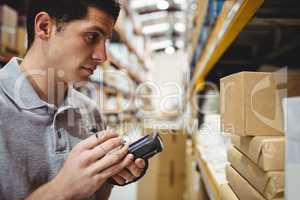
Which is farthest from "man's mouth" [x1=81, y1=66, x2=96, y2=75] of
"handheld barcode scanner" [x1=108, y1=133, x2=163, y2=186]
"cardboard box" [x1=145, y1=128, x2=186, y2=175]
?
"cardboard box" [x1=145, y1=128, x2=186, y2=175]

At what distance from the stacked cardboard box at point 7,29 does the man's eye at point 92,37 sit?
0.94 m

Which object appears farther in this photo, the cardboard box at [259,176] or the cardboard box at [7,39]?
the cardboard box at [7,39]

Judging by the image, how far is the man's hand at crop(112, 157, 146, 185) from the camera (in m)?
0.69

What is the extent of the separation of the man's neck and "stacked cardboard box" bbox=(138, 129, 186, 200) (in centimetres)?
80

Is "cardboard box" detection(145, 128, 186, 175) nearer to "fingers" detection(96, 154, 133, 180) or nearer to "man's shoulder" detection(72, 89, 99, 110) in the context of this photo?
"man's shoulder" detection(72, 89, 99, 110)

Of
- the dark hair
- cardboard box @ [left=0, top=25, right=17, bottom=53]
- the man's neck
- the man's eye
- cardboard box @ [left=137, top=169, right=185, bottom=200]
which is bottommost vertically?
cardboard box @ [left=137, top=169, right=185, bottom=200]

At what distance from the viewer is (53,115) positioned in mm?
825

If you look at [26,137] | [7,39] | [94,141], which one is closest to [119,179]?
[94,141]

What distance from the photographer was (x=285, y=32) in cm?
148

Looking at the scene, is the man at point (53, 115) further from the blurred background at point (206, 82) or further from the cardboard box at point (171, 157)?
the cardboard box at point (171, 157)

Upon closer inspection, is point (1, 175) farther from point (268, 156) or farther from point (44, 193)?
point (268, 156)

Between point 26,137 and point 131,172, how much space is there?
0.92ft

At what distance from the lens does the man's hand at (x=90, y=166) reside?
0.66 m

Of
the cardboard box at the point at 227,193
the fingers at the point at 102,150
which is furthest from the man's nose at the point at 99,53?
the cardboard box at the point at 227,193
